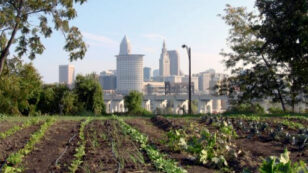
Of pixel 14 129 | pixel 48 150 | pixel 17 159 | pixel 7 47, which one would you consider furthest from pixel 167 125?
pixel 7 47

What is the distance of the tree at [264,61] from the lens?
2373 centimetres

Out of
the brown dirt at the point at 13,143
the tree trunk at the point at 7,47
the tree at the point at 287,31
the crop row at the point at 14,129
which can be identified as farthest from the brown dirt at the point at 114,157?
the tree at the point at 287,31

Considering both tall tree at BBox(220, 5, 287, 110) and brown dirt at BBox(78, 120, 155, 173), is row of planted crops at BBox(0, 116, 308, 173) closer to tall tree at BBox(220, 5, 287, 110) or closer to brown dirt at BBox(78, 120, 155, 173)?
brown dirt at BBox(78, 120, 155, 173)

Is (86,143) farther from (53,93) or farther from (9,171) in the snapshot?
(53,93)

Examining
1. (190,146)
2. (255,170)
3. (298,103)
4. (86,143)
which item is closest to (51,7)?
(86,143)

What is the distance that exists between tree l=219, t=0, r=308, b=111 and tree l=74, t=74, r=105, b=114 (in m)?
10.0

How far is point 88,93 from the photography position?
32625 mm

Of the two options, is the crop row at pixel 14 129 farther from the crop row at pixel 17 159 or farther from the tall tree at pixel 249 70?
the tall tree at pixel 249 70

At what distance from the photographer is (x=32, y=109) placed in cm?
3125

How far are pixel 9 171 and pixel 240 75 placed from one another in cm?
2443

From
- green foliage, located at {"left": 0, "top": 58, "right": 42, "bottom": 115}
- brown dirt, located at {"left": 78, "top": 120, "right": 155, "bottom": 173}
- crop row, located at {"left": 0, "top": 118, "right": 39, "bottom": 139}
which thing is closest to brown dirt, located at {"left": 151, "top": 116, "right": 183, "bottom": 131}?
brown dirt, located at {"left": 78, "top": 120, "right": 155, "bottom": 173}

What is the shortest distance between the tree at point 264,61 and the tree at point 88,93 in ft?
32.9

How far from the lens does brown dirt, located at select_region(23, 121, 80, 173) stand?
688 cm

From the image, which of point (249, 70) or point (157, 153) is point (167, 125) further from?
point (249, 70)
